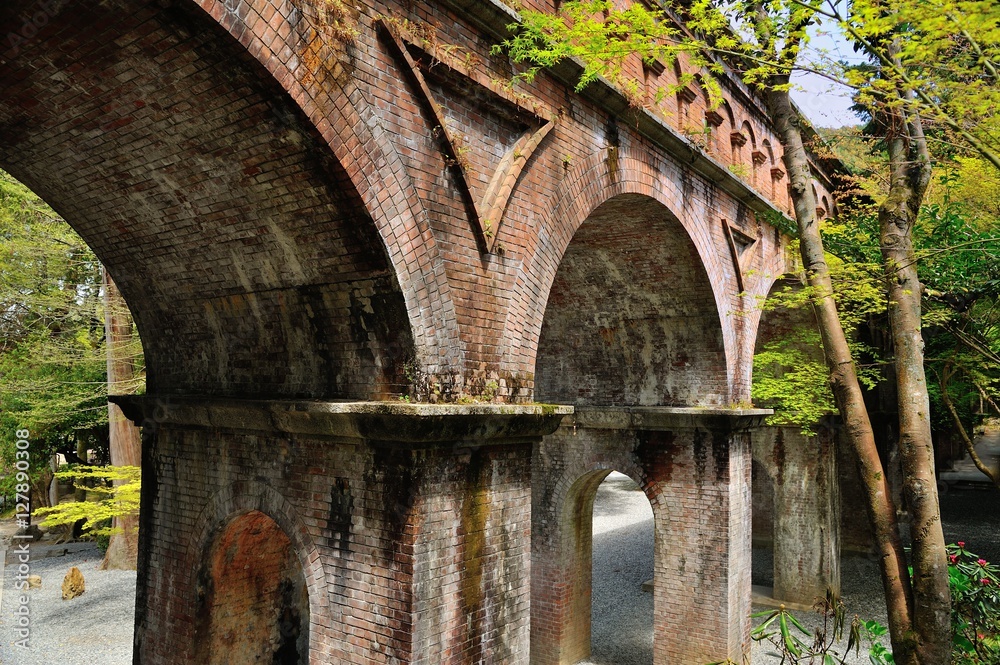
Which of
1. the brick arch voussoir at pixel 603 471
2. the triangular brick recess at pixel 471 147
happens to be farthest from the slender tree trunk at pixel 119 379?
the triangular brick recess at pixel 471 147

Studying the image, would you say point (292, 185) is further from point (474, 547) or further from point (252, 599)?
point (252, 599)

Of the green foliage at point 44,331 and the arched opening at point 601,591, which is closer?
the arched opening at point 601,591

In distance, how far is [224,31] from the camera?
3.90 m

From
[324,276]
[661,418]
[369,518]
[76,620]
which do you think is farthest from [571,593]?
[76,620]

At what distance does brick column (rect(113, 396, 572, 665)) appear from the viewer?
4.96 m

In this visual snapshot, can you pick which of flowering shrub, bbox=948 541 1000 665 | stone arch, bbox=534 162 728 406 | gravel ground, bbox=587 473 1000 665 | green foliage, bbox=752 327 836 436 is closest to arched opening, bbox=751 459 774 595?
gravel ground, bbox=587 473 1000 665

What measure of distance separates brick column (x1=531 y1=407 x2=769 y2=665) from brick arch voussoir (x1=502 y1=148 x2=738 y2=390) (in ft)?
7.40

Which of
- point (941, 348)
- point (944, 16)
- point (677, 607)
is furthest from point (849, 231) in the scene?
point (944, 16)

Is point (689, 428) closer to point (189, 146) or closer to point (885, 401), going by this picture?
point (189, 146)

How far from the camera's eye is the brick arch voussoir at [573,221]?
5.99 meters

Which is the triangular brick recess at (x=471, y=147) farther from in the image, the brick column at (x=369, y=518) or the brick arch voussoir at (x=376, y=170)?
the brick column at (x=369, y=518)

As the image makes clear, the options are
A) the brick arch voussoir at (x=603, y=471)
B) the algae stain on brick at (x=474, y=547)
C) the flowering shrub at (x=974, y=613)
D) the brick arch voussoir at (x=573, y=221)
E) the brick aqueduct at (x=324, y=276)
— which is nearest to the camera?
the brick aqueduct at (x=324, y=276)

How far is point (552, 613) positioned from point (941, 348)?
1001 cm

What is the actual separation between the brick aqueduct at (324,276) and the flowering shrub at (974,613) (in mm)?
5008
